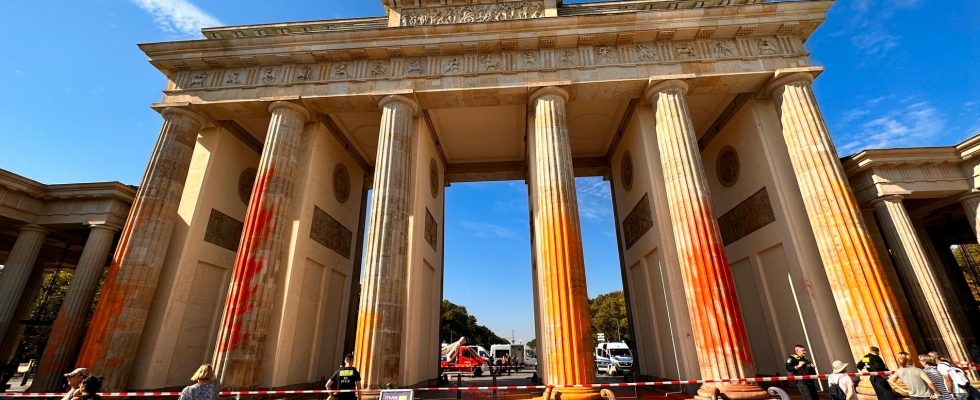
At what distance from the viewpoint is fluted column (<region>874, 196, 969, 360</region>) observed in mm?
9328

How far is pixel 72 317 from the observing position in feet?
35.0

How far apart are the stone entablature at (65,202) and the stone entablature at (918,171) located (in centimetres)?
2378

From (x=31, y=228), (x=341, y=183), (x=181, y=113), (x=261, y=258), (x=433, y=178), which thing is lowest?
(x=261, y=258)

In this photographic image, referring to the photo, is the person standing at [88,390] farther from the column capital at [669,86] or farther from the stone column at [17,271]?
the stone column at [17,271]

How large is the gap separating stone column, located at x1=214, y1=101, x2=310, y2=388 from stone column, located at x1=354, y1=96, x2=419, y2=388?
2606 millimetres

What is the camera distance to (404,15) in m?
13.1

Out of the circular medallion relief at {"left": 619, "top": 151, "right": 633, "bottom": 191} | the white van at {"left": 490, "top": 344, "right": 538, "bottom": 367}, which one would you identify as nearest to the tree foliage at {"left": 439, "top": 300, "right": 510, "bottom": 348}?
the white van at {"left": 490, "top": 344, "right": 538, "bottom": 367}

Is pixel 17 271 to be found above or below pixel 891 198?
below

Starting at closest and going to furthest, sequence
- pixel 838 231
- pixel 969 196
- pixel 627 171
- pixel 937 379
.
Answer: pixel 937 379, pixel 838 231, pixel 969 196, pixel 627 171

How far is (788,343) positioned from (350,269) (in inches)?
576

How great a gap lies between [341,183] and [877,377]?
15231mm

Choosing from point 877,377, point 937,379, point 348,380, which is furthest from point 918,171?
point 348,380

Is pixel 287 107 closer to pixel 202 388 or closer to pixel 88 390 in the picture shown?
pixel 88 390

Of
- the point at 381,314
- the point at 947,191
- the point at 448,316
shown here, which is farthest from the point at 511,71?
the point at 448,316
